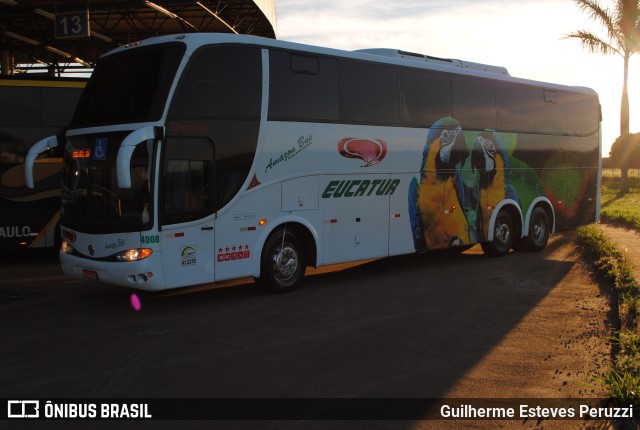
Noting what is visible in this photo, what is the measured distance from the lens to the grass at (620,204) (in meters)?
20.8

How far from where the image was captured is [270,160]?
9.87 meters

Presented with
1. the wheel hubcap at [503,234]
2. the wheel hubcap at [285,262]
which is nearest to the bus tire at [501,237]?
the wheel hubcap at [503,234]

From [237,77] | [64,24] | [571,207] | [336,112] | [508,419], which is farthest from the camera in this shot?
[64,24]

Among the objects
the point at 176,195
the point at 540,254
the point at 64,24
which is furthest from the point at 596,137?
the point at 64,24

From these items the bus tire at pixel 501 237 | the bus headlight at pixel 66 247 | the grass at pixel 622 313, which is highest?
the bus headlight at pixel 66 247

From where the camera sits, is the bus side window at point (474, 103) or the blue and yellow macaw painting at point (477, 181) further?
the bus side window at point (474, 103)

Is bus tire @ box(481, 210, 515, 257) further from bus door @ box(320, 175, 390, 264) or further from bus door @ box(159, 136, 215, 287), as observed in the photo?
bus door @ box(159, 136, 215, 287)

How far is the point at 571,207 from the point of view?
16.2 metres

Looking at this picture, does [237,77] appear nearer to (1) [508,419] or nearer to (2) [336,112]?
(2) [336,112]

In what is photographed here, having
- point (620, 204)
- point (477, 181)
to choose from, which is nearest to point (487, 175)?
point (477, 181)

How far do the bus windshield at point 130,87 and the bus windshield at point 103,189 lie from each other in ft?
1.10

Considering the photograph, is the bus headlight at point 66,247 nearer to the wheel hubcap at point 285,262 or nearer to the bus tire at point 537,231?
the wheel hubcap at point 285,262

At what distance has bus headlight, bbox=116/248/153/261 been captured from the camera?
28.0 feet

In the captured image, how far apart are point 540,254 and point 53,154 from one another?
416 inches
